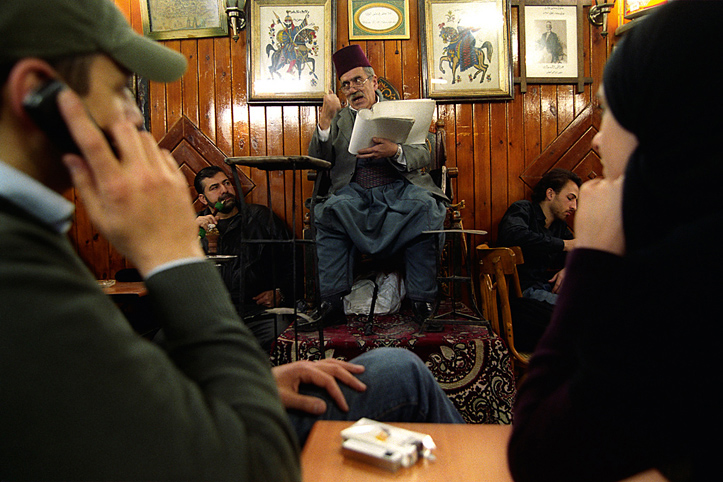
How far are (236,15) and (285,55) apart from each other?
0.43 meters

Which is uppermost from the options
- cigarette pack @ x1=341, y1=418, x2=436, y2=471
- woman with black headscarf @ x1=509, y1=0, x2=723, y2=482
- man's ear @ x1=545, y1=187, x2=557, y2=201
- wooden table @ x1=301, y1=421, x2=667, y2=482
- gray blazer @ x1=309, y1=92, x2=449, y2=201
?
gray blazer @ x1=309, y1=92, x2=449, y2=201

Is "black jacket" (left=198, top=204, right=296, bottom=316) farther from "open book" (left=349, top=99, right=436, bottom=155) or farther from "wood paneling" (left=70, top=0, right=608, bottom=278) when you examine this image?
"open book" (left=349, top=99, right=436, bottom=155)

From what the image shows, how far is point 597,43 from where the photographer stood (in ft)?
12.1

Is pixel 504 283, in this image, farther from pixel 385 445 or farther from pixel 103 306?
pixel 103 306

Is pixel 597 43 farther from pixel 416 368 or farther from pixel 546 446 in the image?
pixel 546 446

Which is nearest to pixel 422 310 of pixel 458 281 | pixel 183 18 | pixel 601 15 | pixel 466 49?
pixel 458 281

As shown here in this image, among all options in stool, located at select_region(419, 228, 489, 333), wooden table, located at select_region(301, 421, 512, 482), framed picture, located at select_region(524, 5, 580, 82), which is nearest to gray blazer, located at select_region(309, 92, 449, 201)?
stool, located at select_region(419, 228, 489, 333)

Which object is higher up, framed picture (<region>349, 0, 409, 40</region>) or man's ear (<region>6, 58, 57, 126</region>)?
framed picture (<region>349, 0, 409, 40</region>)

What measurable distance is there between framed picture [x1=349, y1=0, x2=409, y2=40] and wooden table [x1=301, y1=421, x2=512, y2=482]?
332cm

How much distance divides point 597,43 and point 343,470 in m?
3.91

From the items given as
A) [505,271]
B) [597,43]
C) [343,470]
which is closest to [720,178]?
[343,470]

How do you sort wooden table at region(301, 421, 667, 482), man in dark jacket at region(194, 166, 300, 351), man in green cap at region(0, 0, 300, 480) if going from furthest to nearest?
1. man in dark jacket at region(194, 166, 300, 351)
2. wooden table at region(301, 421, 667, 482)
3. man in green cap at region(0, 0, 300, 480)

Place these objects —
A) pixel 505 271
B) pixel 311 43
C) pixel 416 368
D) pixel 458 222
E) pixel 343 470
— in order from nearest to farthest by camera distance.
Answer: pixel 343 470
pixel 416 368
pixel 505 271
pixel 458 222
pixel 311 43

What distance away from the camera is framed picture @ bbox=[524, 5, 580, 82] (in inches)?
144
